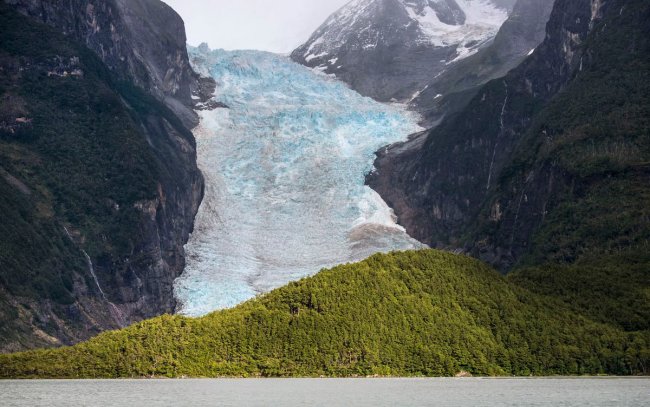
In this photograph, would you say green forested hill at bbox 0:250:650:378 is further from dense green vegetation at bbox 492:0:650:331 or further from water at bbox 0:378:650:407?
dense green vegetation at bbox 492:0:650:331

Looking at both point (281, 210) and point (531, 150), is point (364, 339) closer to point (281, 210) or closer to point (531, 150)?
point (531, 150)

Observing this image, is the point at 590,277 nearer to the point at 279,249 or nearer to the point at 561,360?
the point at 561,360

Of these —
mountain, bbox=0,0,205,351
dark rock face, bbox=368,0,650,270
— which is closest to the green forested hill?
mountain, bbox=0,0,205,351

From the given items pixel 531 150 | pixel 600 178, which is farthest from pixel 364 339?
pixel 531 150

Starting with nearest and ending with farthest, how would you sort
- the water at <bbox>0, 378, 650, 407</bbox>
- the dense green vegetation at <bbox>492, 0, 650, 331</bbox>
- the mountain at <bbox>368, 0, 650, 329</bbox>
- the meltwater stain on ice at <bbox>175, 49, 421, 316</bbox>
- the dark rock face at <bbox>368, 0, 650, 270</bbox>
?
the water at <bbox>0, 378, 650, 407</bbox>, the dense green vegetation at <bbox>492, 0, 650, 331</bbox>, the mountain at <bbox>368, 0, 650, 329</bbox>, the dark rock face at <bbox>368, 0, 650, 270</bbox>, the meltwater stain on ice at <bbox>175, 49, 421, 316</bbox>

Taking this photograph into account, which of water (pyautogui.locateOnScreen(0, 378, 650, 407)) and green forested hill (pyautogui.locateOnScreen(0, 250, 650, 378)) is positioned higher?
green forested hill (pyautogui.locateOnScreen(0, 250, 650, 378))

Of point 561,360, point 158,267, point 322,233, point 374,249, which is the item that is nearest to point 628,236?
point 561,360
